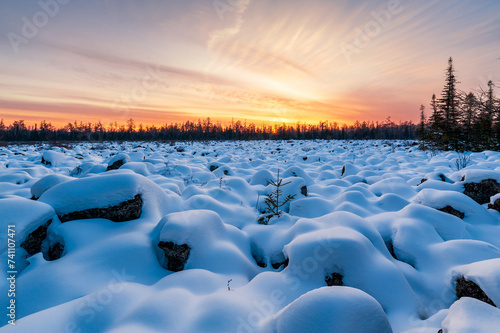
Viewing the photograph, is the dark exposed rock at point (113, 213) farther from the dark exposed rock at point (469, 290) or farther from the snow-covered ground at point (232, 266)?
the dark exposed rock at point (469, 290)

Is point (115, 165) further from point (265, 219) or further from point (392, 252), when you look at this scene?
point (392, 252)

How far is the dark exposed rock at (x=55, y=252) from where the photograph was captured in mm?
2482

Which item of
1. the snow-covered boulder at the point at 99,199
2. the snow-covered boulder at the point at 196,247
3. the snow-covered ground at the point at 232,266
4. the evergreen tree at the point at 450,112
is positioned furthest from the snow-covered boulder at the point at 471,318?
the evergreen tree at the point at 450,112

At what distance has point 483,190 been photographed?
4270mm

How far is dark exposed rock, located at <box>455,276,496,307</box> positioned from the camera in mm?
1761

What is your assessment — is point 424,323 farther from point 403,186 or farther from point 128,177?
point 403,186

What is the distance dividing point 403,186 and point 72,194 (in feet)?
20.0

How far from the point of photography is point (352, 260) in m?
2.19

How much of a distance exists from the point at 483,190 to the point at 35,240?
6.96m

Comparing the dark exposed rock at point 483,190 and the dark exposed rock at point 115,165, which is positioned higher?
the dark exposed rock at point 115,165

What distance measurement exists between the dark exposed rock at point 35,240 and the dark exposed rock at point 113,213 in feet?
0.70

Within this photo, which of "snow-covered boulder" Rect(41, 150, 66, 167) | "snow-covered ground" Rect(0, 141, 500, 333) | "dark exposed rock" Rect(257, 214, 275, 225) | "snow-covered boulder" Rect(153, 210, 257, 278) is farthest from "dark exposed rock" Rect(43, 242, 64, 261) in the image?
"snow-covered boulder" Rect(41, 150, 66, 167)

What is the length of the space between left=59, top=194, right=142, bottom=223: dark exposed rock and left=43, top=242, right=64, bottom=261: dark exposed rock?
35 cm

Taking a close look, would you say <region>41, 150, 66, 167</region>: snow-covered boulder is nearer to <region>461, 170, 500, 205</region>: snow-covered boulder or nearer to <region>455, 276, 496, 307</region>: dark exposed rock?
<region>455, 276, 496, 307</region>: dark exposed rock
